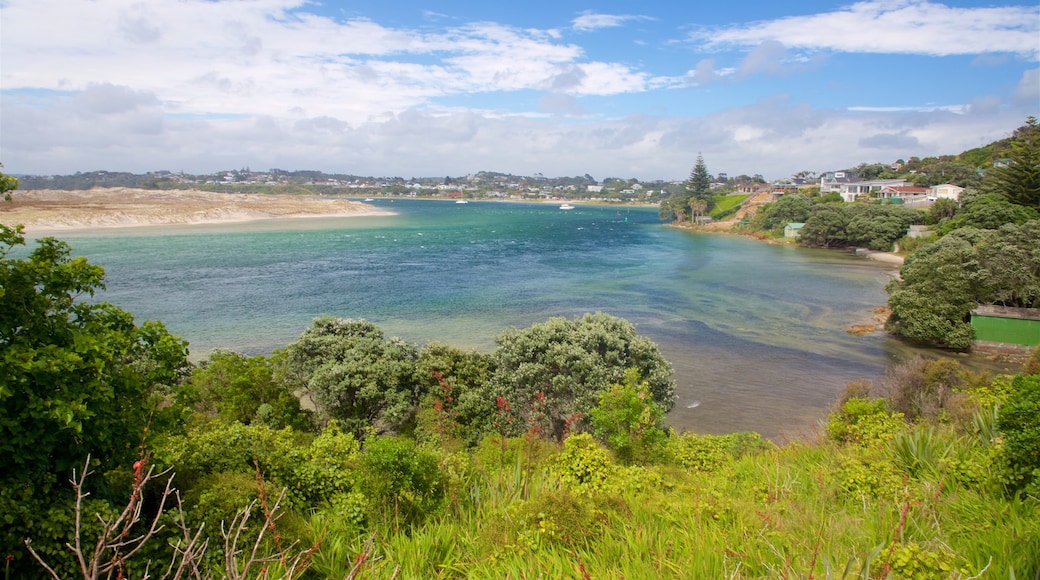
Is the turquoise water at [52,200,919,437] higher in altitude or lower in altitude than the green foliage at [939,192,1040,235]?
lower

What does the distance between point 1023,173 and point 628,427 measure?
5166 cm

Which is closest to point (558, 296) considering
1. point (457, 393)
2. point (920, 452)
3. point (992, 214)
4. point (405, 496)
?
point (457, 393)

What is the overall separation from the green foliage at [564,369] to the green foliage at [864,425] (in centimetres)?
470

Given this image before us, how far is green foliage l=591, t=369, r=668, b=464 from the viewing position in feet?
35.8

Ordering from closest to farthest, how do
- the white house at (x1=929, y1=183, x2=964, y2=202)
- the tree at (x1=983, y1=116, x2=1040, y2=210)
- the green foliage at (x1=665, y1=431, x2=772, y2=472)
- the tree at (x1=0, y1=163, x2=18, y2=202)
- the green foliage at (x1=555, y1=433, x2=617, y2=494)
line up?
the tree at (x1=0, y1=163, x2=18, y2=202) → the green foliage at (x1=555, y1=433, x2=617, y2=494) → the green foliage at (x1=665, y1=431, x2=772, y2=472) → the tree at (x1=983, y1=116, x2=1040, y2=210) → the white house at (x1=929, y1=183, x2=964, y2=202)

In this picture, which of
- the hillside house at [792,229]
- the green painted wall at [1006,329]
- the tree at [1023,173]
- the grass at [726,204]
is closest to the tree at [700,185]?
the grass at [726,204]

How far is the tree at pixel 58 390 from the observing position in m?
4.90

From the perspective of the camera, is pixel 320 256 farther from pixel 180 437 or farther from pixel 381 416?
pixel 180 437

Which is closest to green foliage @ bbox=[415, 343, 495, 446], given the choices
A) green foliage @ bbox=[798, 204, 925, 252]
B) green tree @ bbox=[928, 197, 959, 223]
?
green foliage @ bbox=[798, 204, 925, 252]

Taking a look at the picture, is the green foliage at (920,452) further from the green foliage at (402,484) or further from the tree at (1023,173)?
the tree at (1023,173)

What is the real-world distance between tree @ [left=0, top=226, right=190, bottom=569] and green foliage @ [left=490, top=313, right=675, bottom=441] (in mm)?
8982

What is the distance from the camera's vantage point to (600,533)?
4660 millimetres

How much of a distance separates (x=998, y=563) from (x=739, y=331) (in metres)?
27.7

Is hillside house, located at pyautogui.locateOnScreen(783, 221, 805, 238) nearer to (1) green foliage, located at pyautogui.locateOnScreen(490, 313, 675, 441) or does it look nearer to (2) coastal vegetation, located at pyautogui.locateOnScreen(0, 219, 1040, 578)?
(1) green foliage, located at pyautogui.locateOnScreen(490, 313, 675, 441)
